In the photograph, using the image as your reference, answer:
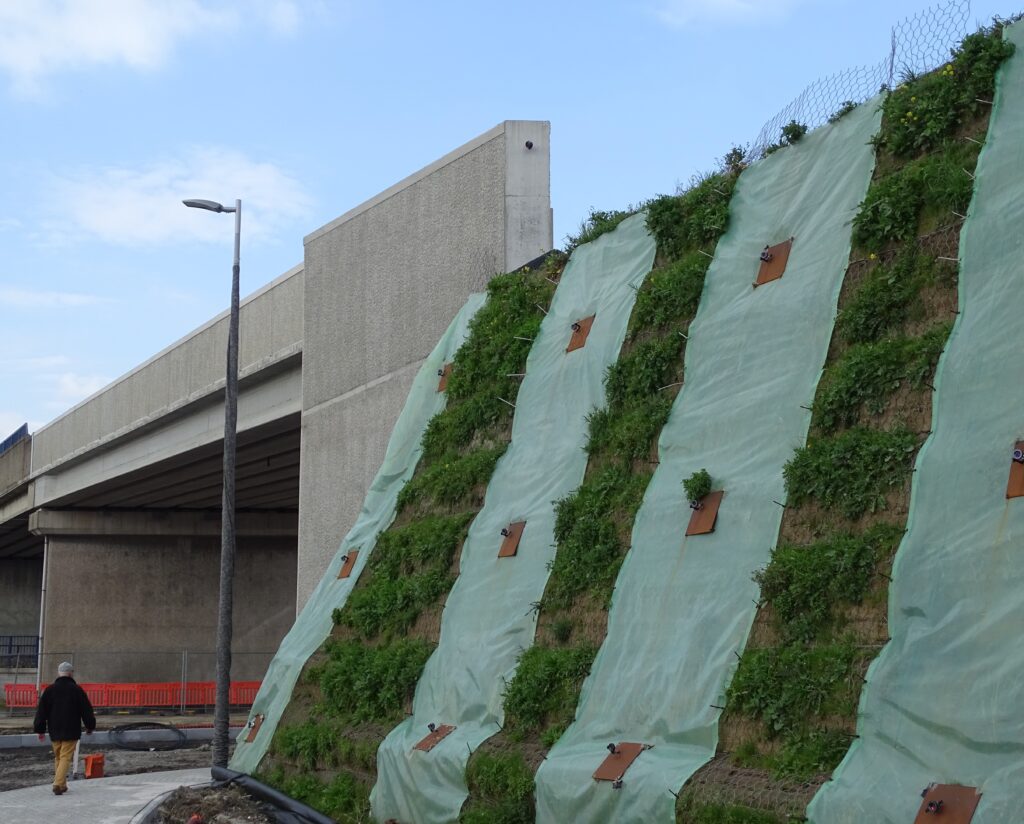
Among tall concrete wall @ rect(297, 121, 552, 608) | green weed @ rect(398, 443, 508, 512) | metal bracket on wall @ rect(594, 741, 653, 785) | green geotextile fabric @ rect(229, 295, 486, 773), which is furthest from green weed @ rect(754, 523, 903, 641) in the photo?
tall concrete wall @ rect(297, 121, 552, 608)

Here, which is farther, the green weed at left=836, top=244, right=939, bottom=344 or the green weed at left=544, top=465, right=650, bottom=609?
the green weed at left=544, top=465, right=650, bottom=609

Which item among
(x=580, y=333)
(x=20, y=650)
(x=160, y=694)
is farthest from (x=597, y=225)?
(x=20, y=650)

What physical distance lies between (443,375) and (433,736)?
5712mm

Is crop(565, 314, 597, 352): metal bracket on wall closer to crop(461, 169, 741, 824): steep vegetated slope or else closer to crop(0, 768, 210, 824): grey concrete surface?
crop(461, 169, 741, 824): steep vegetated slope

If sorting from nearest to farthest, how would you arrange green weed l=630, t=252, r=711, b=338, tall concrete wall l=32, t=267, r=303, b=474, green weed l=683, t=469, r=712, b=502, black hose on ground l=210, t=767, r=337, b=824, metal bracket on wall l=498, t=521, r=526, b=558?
green weed l=683, t=469, r=712, b=502 < green weed l=630, t=252, r=711, b=338 < black hose on ground l=210, t=767, r=337, b=824 < metal bracket on wall l=498, t=521, r=526, b=558 < tall concrete wall l=32, t=267, r=303, b=474

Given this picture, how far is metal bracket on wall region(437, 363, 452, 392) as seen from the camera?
15.9 meters

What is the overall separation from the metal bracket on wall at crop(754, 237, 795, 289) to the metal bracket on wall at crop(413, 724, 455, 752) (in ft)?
14.8

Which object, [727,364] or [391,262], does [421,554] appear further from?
[391,262]

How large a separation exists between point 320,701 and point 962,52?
29.0 feet

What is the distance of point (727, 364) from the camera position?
1043cm

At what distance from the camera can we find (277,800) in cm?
1281

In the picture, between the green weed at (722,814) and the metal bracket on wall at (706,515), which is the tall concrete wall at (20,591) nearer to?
the metal bracket on wall at (706,515)

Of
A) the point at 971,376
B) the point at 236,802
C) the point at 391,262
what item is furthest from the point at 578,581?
the point at 391,262

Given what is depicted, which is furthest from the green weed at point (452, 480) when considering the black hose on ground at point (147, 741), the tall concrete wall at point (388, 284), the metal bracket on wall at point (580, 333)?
the black hose on ground at point (147, 741)
